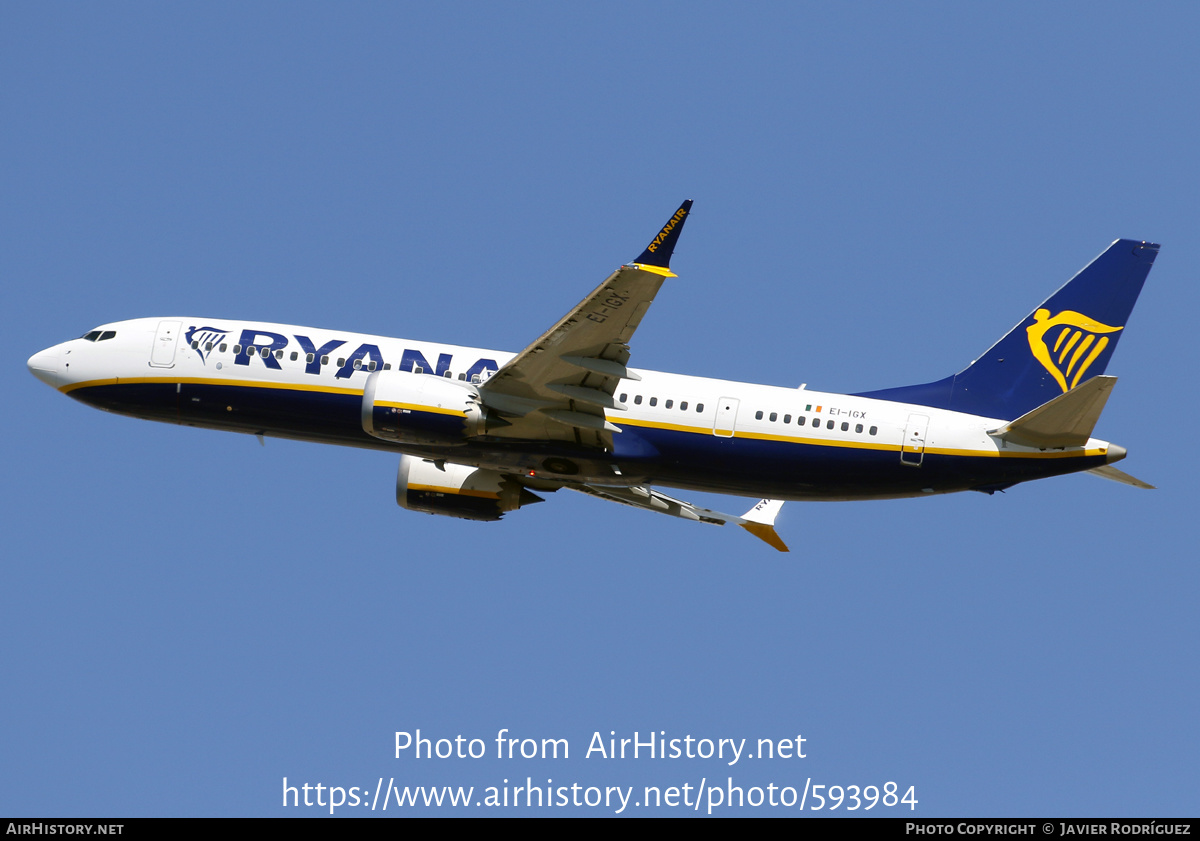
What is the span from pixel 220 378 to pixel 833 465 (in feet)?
56.4

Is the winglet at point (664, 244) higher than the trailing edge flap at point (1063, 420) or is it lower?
higher

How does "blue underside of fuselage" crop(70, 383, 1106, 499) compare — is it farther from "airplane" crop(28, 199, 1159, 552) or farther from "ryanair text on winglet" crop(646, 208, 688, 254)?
"ryanair text on winglet" crop(646, 208, 688, 254)

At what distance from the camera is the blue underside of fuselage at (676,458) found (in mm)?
36344

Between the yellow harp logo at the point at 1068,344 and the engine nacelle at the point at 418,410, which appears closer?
the engine nacelle at the point at 418,410

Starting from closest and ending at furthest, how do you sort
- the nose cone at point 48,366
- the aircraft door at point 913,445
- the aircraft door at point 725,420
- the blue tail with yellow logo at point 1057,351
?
the aircraft door at point 913,445 < the aircraft door at point 725,420 < the blue tail with yellow logo at point 1057,351 < the nose cone at point 48,366

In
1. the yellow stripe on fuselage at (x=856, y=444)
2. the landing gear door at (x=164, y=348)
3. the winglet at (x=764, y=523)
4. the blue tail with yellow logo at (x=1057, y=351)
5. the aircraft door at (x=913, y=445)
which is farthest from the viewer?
the winglet at (x=764, y=523)

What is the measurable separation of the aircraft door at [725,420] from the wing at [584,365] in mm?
2674

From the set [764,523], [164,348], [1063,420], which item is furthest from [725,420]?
[164,348]

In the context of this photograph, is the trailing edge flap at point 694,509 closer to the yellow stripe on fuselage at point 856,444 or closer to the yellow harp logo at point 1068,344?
the yellow stripe on fuselage at point 856,444

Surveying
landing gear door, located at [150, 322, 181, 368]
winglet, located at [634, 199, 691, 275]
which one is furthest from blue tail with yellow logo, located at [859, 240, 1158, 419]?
landing gear door, located at [150, 322, 181, 368]

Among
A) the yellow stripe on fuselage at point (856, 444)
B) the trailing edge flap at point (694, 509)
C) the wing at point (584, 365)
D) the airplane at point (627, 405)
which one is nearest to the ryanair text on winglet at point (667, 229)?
the wing at point (584, 365)

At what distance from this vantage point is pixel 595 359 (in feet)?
113

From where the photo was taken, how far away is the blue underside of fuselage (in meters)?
36.3
